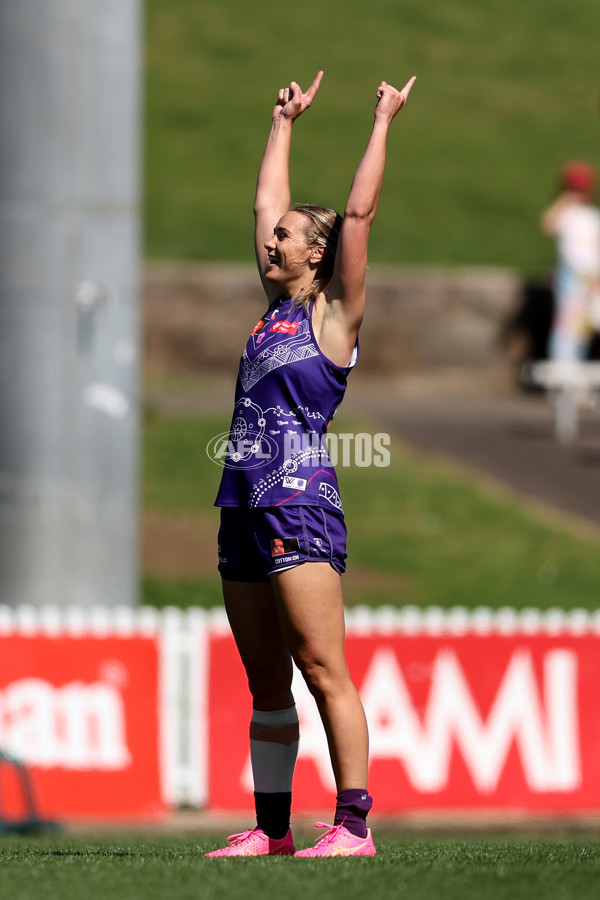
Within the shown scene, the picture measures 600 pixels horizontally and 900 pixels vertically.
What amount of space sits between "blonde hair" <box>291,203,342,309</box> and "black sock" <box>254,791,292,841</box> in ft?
4.60

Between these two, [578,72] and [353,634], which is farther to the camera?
[578,72]

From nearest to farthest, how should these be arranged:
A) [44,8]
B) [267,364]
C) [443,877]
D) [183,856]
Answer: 1. [443,877]
2. [267,364]
3. [183,856]
4. [44,8]

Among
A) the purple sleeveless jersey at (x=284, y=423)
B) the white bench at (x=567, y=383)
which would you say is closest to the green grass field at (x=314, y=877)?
the purple sleeveless jersey at (x=284, y=423)

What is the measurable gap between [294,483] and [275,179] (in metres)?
1.02

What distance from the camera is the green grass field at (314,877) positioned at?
3.49 meters

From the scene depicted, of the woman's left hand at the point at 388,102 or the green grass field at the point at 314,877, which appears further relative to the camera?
the woman's left hand at the point at 388,102

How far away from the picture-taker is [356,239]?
3.88 meters

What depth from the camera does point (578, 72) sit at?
25609 mm

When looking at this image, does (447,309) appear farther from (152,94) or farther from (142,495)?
(152,94)

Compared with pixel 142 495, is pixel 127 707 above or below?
below

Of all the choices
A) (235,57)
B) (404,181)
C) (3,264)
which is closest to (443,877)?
(3,264)

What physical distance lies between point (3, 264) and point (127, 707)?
9.07 feet

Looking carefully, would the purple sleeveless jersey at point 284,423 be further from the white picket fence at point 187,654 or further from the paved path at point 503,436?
the paved path at point 503,436

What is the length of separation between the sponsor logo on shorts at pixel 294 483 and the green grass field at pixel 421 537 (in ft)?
20.8
